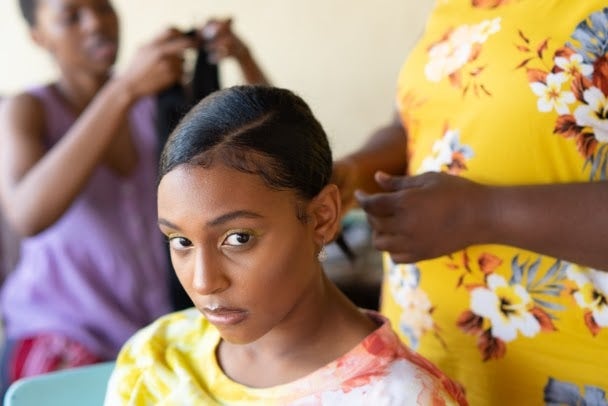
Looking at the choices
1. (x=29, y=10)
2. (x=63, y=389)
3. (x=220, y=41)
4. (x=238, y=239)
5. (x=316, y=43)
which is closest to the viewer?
(x=238, y=239)

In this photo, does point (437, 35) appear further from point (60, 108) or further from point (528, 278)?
point (60, 108)

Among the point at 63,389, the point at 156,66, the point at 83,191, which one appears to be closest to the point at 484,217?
the point at 63,389

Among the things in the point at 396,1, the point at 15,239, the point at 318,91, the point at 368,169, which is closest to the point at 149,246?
the point at 15,239

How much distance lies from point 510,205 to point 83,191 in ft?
3.21

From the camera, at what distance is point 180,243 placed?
0.71m

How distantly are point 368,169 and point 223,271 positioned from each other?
372 millimetres

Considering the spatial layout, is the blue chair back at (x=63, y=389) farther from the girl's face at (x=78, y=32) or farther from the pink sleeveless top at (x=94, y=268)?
the girl's face at (x=78, y=32)

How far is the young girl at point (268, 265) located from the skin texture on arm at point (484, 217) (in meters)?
0.08

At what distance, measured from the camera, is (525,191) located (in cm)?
73

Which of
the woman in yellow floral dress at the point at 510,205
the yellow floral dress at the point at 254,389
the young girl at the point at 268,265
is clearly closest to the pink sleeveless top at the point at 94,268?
the yellow floral dress at the point at 254,389

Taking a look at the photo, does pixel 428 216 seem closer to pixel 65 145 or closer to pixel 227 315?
pixel 227 315

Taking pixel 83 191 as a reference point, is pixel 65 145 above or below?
above

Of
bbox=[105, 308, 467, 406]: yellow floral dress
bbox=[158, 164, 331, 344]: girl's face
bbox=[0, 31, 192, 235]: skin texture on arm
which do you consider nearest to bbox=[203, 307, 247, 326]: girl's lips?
bbox=[158, 164, 331, 344]: girl's face

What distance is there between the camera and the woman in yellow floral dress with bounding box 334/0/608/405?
0.74 metres
